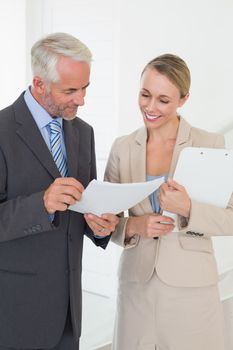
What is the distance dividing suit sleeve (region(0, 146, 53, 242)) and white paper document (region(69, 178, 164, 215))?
0.11 meters

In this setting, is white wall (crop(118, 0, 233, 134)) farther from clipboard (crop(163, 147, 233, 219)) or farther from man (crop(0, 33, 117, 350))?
man (crop(0, 33, 117, 350))

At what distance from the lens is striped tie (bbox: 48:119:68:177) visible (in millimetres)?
1519

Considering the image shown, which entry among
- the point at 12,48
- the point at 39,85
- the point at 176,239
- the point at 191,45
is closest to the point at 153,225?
the point at 176,239

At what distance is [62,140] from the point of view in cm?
160

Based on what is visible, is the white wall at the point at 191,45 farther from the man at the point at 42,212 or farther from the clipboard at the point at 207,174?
the man at the point at 42,212

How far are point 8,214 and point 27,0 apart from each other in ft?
10.2

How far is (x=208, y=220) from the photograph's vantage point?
4.91 feet

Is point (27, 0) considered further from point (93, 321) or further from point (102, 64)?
point (93, 321)

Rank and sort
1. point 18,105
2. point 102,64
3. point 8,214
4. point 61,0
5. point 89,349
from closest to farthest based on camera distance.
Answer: point 8,214 < point 18,105 < point 89,349 < point 102,64 < point 61,0

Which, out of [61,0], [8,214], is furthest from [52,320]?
[61,0]

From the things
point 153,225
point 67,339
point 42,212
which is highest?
point 42,212

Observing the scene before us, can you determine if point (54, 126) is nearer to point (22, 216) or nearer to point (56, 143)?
point (56, 143)

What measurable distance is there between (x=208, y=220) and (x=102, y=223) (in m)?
0.35

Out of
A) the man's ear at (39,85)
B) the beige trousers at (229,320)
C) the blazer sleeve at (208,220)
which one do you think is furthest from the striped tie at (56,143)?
the beige trousers at (229,320)
